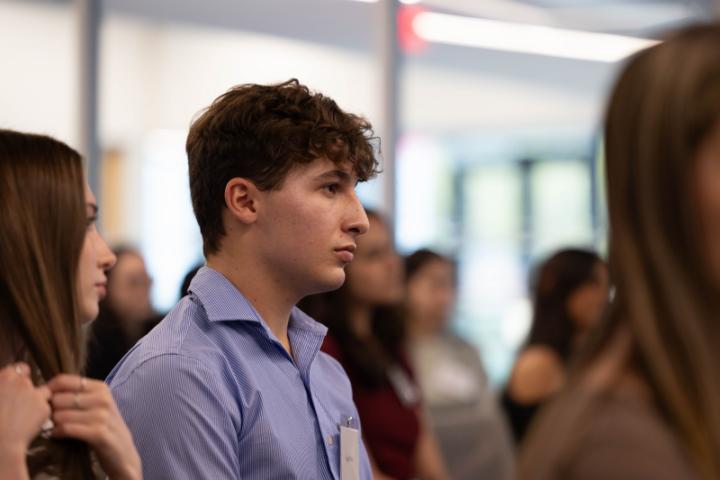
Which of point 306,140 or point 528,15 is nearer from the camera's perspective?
point 306,140

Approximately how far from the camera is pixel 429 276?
4449 mm

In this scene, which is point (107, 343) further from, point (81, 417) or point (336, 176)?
point (81, 417)

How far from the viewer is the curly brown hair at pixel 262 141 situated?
1.94m

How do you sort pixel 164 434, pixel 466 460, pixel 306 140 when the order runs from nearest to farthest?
pixel 164 434, pixel 306 140, pixel 466 460

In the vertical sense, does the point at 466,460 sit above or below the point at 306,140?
below

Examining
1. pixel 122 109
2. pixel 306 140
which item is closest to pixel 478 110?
pixel 122 109

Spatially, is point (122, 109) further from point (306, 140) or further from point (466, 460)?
point (306, 140)

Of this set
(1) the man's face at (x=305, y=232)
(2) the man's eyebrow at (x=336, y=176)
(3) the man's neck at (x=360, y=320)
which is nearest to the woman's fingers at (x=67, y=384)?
(1) the man's face at (x=305, y=232)

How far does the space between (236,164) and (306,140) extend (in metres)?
0.14

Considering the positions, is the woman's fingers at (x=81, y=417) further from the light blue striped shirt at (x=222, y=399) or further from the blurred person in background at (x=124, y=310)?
the blurred person in background at (x=124, y=310)

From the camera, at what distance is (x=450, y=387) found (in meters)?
4.32

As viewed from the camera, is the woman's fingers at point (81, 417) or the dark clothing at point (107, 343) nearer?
the woman's fingers at point (81, 417)

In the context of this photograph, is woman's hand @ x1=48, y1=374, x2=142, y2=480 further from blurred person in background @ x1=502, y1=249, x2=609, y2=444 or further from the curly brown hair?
blurred person in background @ x1=502, y1=249, x2=609, y2=444

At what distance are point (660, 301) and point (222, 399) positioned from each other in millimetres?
991
